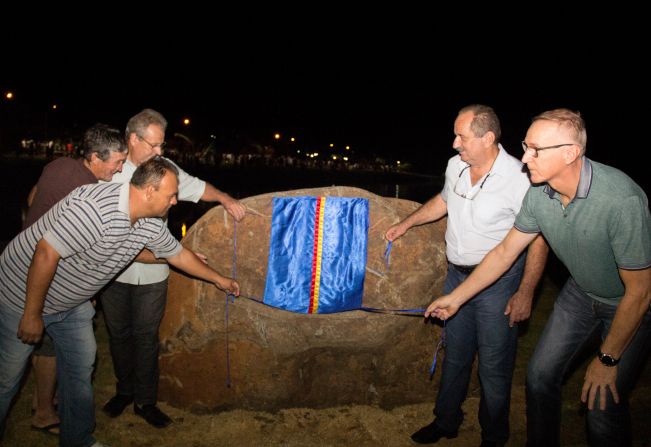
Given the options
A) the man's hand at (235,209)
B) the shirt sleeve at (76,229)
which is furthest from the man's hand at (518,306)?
the shirt sleeve at (76,229)

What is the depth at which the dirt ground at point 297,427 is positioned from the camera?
3270mm

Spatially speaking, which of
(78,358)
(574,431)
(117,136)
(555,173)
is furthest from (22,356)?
(574,431)

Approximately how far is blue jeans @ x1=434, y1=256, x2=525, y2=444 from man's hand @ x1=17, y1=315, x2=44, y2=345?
2682 mm

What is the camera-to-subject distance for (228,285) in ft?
11.0

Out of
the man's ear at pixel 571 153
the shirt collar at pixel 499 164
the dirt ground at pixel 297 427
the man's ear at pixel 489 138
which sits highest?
the man's ear at pixel 489 138

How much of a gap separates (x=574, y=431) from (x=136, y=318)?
3.54 meters

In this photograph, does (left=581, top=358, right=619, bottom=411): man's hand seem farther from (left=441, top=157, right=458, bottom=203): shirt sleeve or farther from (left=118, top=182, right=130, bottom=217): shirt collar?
(left=118, top=182, right=130, bottom=217): shirt collar

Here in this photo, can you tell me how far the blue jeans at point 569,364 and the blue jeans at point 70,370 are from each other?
2807mm

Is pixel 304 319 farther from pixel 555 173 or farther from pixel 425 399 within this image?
pixel 555 173

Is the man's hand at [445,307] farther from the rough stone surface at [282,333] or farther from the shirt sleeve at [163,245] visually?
the shirt sleeve at [163,245]

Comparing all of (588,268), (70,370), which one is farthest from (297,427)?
(588,268)

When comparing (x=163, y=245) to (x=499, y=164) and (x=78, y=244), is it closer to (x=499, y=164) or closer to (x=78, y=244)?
(x=78, y=244)

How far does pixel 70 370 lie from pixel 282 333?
150 cm

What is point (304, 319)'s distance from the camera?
3609 mm
